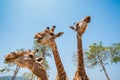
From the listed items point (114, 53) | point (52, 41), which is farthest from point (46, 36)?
point (114, 53)

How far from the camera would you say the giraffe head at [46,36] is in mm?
6988

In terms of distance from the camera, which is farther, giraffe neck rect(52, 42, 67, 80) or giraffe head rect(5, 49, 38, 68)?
giraffe neck rect(52, 42, 67, 80)

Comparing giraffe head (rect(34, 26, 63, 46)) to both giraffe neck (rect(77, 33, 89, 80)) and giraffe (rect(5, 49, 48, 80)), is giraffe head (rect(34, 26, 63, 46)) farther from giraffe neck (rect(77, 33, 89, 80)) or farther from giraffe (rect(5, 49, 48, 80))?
giraffe neck (rect(77, 33, 89, 80))

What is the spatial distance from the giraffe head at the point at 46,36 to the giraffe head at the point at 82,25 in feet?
4.26

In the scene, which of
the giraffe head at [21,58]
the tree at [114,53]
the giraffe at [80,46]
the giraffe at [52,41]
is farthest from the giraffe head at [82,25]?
the tree at [114,53]

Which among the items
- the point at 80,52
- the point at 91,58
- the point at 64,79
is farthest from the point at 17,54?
the point at 91,58

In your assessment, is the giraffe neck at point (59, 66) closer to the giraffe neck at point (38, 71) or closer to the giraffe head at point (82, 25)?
the giraffe head at point (82, 25)

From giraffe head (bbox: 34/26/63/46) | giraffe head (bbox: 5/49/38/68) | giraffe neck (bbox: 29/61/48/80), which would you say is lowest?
giraffe neck (bbox: 29/61/48/80)

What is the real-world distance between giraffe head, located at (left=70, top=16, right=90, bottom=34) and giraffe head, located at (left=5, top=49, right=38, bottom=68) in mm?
2956

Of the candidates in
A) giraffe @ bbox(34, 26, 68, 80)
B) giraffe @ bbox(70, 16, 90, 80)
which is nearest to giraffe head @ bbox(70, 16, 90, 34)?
giraffe @ bbox(70, 16, 90, 80)

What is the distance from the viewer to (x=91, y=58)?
2703cm

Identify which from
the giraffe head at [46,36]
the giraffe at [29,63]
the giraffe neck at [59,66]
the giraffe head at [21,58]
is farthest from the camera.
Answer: the giraffe neck at [59,66]

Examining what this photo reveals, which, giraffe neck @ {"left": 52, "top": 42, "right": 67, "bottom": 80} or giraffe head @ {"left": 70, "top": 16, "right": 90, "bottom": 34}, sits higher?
giraffe head @ {"left": 70, "top": 16, "right": 90, "bottom": 34}

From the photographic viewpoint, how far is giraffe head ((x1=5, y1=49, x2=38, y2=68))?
5317 millimetres
